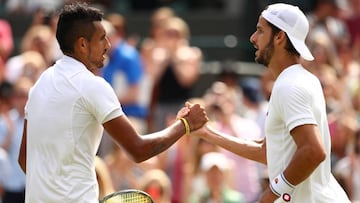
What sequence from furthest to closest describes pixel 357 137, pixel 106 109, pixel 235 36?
pixel 235 36 < pixel 357 137 < pixel 106 109

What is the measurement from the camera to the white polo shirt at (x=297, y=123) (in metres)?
7.48

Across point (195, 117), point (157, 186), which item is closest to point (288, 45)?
point (195, 117)

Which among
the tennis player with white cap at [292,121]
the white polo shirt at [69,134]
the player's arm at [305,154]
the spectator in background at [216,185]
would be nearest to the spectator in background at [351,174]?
the spectator in background at [216,185]

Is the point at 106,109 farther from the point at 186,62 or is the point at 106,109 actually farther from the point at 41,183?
the point at 186,62

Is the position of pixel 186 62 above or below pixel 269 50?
below

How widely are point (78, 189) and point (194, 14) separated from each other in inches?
439

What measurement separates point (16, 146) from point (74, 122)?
5822mm

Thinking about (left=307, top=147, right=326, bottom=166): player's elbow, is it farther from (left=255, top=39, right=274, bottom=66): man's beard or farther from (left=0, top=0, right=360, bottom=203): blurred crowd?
(left=0, top=0, right=360, bottom=203): blurred crowd

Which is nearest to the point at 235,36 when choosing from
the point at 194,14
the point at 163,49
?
the point at 194,14

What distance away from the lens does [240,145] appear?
8359 millimetres

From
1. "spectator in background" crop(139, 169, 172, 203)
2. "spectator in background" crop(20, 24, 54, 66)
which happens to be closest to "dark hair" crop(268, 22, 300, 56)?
"spectator in background" crop(139, 169, 172, 203)

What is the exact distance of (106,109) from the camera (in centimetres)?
735

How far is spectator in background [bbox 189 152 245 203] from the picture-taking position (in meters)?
12.2

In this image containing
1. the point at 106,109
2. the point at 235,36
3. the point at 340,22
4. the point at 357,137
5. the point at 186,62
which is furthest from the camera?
the point at 235,36
